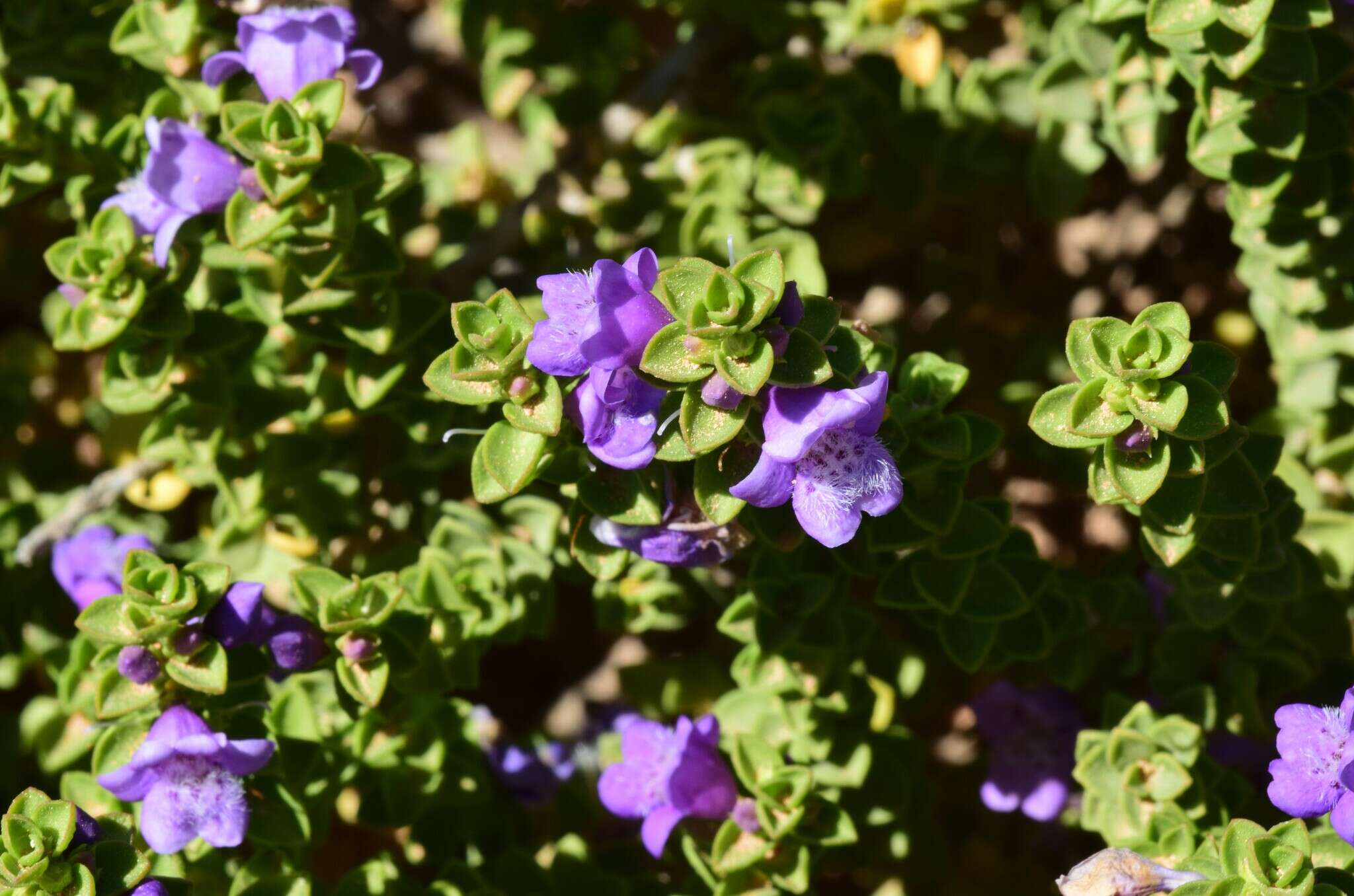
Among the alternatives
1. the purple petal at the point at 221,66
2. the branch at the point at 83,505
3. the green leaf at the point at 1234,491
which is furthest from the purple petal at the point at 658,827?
the purple petal at the point at 221,66

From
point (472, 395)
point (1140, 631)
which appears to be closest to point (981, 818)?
point (1140, 631)

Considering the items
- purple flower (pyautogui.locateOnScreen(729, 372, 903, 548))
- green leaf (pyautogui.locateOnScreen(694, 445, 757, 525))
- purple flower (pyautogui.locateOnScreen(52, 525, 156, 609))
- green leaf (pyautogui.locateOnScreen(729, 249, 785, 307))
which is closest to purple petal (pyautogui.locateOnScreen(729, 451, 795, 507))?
purple flower (pyautogui.locateOnScreen(729, 372, 903, 548))

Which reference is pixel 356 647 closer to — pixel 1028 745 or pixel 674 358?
pixel 674 358

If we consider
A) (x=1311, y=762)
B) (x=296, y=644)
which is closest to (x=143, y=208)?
(x=296, y=644)

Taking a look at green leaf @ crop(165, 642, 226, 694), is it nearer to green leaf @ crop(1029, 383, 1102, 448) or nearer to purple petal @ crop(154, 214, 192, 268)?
purple petal @ crop(154, 214, 192, 268)

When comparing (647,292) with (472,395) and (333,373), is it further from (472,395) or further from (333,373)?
(333,373)

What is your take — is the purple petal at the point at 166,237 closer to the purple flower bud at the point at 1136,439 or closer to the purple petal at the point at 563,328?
the purple petal at the point at 563,328
